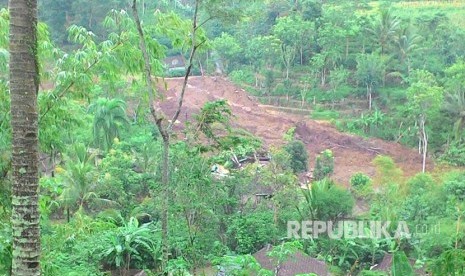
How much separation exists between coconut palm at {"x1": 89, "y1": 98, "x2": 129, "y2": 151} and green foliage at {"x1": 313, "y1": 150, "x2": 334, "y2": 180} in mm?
7653

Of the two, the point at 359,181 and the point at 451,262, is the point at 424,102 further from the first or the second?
the point at 451,262

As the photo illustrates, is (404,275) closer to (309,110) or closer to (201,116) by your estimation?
(201,116)

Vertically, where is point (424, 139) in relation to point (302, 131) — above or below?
above

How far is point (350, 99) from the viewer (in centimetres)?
3139

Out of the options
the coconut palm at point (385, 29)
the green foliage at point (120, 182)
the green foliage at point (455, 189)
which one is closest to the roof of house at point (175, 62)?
the coconut palm at point (385, 29)

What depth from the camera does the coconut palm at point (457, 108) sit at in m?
24.0

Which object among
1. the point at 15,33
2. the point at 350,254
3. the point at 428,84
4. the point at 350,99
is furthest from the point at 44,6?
the point at 15,33

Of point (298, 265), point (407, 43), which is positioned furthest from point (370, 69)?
point (298, 265)

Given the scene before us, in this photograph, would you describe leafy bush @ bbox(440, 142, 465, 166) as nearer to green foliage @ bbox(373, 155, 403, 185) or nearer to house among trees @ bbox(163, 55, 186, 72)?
green foliage @ bbox(373, 155, 403, 185)

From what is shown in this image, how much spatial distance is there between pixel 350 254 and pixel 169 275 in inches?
400

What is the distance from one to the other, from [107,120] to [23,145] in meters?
17.3

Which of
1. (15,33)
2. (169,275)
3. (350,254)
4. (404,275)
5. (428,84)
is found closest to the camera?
(15,33)

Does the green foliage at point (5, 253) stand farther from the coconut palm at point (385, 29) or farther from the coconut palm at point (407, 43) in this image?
the coconut palm at point (385, 29)

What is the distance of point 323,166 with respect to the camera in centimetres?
2233
